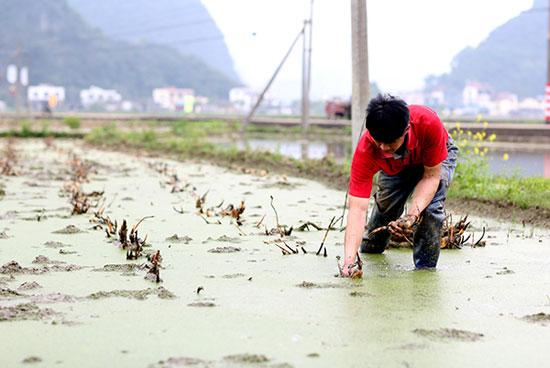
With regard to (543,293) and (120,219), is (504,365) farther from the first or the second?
(120,219)

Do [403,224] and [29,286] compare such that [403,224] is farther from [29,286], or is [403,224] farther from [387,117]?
[29,286]

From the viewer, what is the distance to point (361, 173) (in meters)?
4.70

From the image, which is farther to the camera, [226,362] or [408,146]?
[408,146]

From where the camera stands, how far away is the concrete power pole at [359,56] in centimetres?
972

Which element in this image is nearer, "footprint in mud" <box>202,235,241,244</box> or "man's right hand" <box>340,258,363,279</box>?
"man's right hand" <box>340,258,363,279</box>

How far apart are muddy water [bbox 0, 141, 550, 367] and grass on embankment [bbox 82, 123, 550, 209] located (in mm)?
1192

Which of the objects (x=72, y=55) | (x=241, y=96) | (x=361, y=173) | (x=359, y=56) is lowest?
(x=241, y=96)

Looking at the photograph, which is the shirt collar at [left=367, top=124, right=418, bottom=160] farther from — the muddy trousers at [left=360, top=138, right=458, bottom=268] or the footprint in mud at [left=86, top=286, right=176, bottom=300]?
the footprint in mud at [left=86, top=286, right=176, bottom=300]

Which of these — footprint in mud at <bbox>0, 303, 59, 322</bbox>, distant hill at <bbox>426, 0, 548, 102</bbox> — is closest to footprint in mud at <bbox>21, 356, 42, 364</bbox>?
footprint in mud at <bbox>0, 303, 59, 322</bbox>

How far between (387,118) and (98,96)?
8615 cm

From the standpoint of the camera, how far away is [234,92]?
98.3 meters

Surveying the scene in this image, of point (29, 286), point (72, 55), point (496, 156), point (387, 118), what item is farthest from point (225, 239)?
point (72, 55)

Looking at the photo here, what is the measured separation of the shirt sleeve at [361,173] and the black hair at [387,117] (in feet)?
1.29

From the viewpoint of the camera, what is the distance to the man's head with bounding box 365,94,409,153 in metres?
4.21
